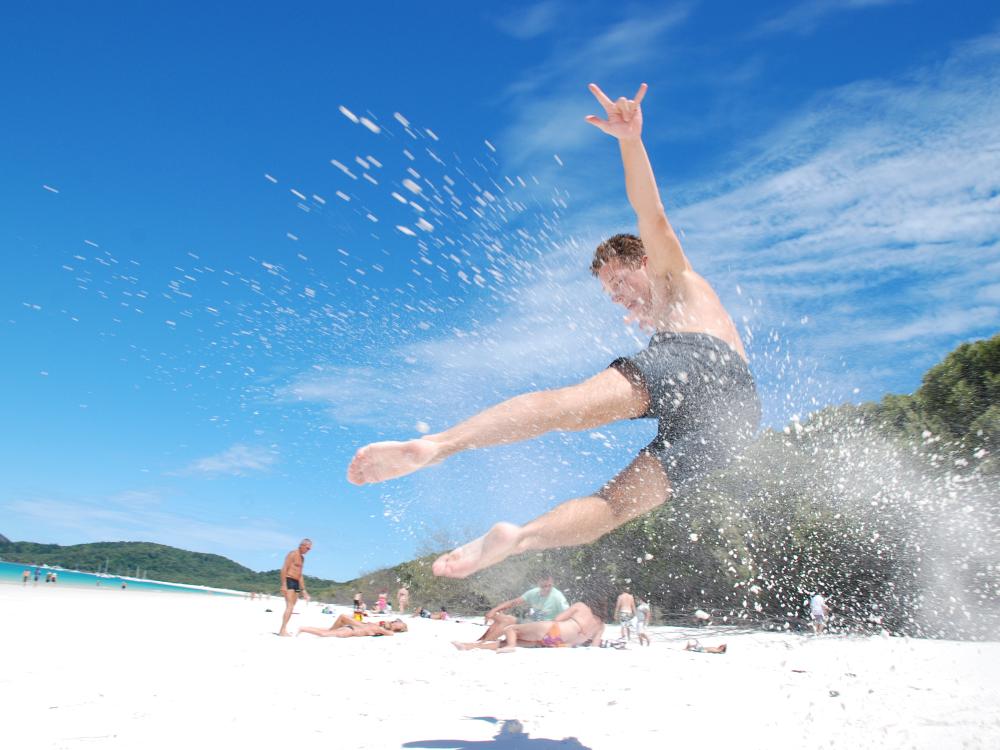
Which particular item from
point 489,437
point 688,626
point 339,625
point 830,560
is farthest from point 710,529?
point 489,437

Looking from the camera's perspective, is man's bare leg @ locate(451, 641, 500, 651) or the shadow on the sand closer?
the shadow on the sand

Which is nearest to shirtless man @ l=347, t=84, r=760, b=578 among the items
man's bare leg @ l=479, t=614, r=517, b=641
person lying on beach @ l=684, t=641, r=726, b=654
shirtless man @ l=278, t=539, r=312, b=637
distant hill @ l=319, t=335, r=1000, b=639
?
distant hill @ l=319, t=335, r=1000, b=639

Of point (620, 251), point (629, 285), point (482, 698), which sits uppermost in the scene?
point (620, 251)

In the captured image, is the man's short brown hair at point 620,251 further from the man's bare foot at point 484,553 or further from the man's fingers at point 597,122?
the man's bare foot at point 484,553

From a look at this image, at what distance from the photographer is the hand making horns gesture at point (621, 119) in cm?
376

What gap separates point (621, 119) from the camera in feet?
12.4

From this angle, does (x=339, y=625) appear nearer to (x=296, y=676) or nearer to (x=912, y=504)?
(x=296, y=676)

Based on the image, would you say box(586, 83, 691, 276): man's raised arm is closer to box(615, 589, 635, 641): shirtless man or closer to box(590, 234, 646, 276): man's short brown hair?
box(590, 234, 646, 276): man's short brown hair

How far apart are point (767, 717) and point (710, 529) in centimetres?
1147

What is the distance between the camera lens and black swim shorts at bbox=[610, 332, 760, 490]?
343 centimetres

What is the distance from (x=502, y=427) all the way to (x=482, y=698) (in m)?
2.95

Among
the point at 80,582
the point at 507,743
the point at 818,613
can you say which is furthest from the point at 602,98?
the point at 80,582

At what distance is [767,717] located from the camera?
4.57 meters

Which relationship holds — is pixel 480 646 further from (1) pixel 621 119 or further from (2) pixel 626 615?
(1) pixel 621 119
